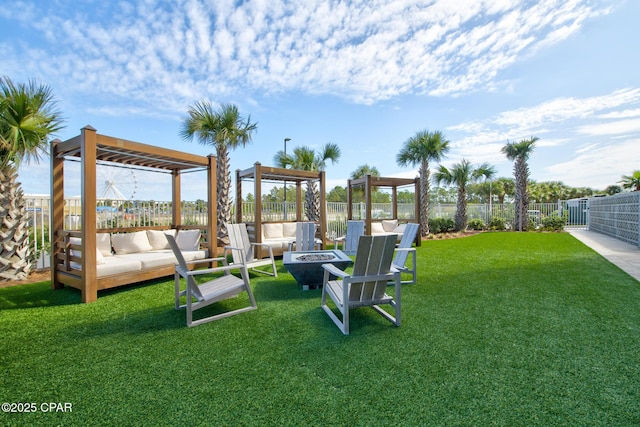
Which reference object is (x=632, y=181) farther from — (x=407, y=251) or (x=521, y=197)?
(x=407, y=251)

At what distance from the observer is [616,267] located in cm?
589

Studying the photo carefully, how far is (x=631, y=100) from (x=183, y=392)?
1451 cm

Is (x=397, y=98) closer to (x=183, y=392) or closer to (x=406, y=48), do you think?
(x=406, y=48)

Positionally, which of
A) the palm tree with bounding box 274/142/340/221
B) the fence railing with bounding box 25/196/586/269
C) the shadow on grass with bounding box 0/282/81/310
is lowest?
the shadow on grass with bounding box 0/282/81/310

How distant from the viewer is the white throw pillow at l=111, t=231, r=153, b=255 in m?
5.64

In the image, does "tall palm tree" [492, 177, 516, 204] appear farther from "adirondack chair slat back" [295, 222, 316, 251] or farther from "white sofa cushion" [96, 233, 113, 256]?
"white sofa cushion" [96, 233, 113, 256]

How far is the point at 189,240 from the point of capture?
6.24 m

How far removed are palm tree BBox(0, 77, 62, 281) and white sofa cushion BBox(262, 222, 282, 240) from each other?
470 centimetres

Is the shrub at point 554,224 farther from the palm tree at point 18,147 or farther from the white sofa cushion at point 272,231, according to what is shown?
the palm tree at point 18,147

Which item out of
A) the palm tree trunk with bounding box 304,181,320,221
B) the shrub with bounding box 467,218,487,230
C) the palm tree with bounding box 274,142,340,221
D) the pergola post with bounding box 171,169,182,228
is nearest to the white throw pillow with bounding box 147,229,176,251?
the pergola post with bounding box 171,169,182,228

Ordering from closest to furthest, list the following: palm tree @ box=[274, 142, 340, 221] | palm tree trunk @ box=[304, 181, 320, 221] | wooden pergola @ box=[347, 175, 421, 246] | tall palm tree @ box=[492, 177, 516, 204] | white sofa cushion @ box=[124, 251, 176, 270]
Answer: white sofa cushion @ box=[124, 251, 176, 270]
wooden pergola @ box=[347, 175, 421, 246]
palm tree trunk @ box=[304, 181, 320, 221]
palm tree @ box=[274, 142, 340, 221]
tall palm tree @ box=[492, 177, 516, 204]

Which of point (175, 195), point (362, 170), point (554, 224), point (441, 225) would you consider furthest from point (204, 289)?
point (362, 170)

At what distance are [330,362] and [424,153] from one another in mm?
11911

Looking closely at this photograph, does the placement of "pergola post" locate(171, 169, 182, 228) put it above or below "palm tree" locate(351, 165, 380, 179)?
below
